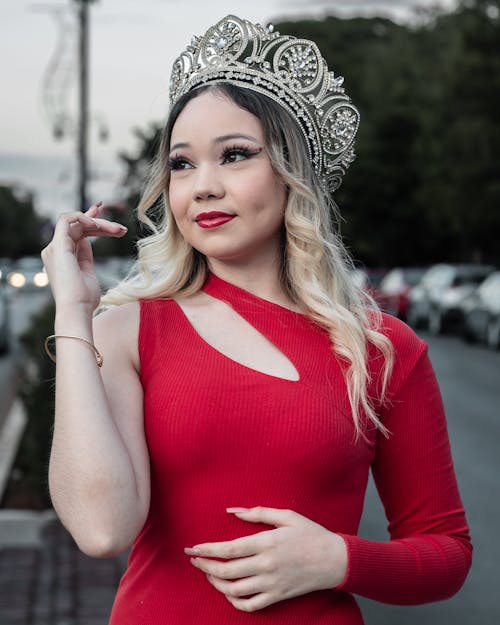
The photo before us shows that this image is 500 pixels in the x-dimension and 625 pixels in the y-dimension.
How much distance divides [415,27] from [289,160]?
65.3 meters

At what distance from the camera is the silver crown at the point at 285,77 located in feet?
8.23

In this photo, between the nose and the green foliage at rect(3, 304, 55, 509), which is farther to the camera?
the green foliage at rect(3, 304, 55, 509)

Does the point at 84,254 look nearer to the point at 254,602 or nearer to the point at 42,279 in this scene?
the point at 254,602

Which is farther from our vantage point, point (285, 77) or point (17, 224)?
point (17, 224)

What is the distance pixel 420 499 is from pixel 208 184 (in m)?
0.81

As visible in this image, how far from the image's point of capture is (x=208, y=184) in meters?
2.36

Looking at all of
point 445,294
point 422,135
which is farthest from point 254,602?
point 422,135

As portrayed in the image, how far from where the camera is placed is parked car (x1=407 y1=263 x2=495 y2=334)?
25906 mm

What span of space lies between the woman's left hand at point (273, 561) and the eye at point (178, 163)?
0.78 meters

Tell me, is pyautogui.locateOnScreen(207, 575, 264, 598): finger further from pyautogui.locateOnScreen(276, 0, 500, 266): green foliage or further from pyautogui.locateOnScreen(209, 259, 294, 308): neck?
pyautogui.locateOnScreen(276, 0, 500, 266): green foliage

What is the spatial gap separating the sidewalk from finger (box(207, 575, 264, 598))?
129 inches

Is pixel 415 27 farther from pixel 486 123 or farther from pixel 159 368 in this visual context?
pixel 159 368

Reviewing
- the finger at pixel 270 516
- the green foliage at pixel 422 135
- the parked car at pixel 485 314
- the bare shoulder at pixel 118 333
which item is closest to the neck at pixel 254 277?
the bare shoulder at pixel 118 333

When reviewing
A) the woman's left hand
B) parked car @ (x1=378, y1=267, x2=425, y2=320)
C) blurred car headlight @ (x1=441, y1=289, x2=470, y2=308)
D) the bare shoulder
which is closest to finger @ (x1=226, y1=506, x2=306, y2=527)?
the woman's left hand
